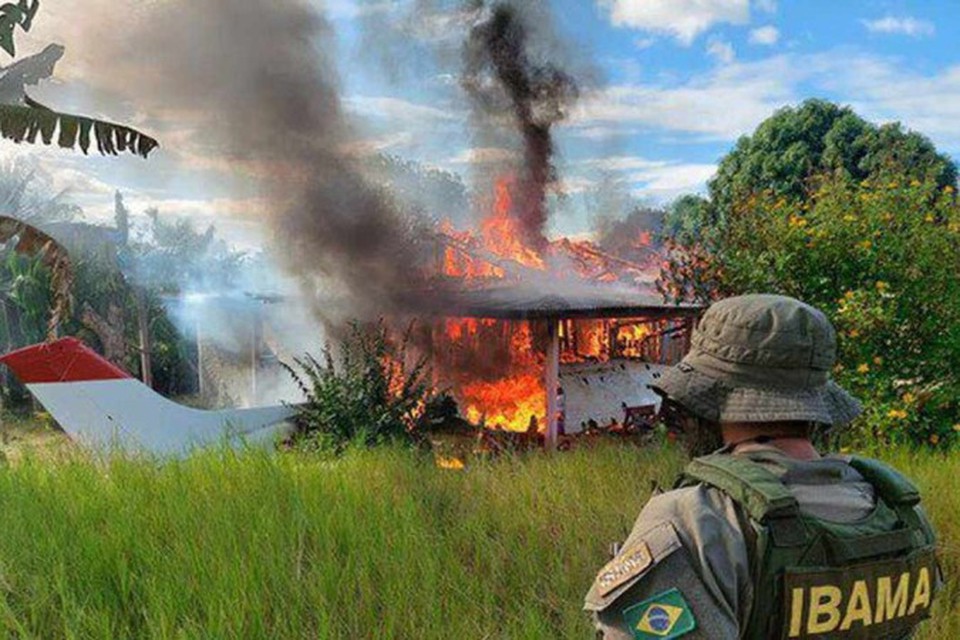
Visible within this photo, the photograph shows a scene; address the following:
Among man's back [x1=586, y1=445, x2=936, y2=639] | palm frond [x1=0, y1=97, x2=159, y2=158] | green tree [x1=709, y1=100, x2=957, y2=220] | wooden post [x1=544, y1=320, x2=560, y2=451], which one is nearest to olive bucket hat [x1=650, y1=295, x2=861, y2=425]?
man's back [x1=586, y1=445, x2=936, y2=639]

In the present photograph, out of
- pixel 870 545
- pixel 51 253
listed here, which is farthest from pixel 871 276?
pixel 51 253

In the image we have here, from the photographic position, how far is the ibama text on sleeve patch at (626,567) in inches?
53.5

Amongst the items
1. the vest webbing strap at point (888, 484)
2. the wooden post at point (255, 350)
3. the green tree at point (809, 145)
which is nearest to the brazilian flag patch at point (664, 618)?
the vest webbing strap at point (888, 484)

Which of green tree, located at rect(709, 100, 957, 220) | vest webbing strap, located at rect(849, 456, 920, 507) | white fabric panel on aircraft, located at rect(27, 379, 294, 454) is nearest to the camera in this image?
vest webbing strap, located at rect(849, 456, 920, 507)

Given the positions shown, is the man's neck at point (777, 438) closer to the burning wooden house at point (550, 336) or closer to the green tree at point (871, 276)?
the green tree at point (871, 276)

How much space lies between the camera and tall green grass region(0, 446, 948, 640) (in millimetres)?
3178

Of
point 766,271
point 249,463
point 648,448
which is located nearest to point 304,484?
point 249,463

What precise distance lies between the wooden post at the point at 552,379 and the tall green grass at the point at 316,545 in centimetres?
484

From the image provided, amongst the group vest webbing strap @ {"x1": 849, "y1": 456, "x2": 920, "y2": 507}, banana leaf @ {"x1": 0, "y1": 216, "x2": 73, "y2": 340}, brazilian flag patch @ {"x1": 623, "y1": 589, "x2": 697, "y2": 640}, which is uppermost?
banana leaf @ {"x1": 0, "y1": 216, "x2": 73, "y2": 340}

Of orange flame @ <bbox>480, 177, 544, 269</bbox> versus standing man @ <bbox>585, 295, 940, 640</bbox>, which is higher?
orange flame @ <bbox>480, 177, 544, 269</bbox>

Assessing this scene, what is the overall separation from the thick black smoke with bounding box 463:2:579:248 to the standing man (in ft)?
52.0

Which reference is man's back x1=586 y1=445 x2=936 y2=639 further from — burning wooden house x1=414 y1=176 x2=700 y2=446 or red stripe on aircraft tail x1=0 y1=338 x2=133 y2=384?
red stripe on aircraft tail x1=0 y1=338 x2=133 y2=384

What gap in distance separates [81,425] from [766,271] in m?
9.22

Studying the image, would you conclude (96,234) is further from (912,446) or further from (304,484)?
(912,446)
